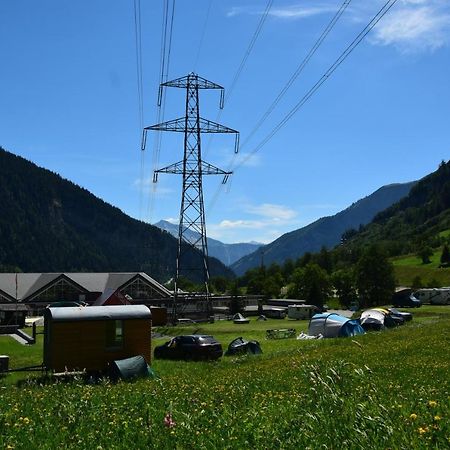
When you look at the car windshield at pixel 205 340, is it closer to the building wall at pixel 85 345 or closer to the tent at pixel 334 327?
the building wall at pixel 85 345

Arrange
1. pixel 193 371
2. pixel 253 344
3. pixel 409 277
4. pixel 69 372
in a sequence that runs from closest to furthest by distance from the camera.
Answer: pixel 69 372, pixel 193 371, pixel 253 344, pixel 409 277

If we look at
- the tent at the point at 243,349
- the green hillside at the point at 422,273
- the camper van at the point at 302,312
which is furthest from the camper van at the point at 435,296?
the tent at the point at 243,349

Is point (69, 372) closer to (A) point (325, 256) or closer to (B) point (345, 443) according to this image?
(B) point (345, 443)

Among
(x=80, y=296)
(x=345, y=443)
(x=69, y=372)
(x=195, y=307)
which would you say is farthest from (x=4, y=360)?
(x=80, y=296)

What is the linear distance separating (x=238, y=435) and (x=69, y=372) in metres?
21.4

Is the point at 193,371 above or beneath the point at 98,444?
beneath

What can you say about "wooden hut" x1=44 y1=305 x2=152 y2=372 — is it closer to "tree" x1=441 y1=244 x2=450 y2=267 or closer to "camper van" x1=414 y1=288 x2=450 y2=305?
"camper van" x1=414 y1=288 x2=450 y2=305

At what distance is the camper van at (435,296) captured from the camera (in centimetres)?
9519

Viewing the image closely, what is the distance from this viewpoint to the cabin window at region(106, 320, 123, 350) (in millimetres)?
28469

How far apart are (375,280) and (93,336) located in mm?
88907

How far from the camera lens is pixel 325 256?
649 feet

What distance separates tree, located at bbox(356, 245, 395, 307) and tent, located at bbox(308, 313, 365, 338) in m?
66.9

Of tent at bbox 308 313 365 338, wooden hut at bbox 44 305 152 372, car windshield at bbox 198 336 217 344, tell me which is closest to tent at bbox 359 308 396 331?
tent at bbox 308 313 365 338

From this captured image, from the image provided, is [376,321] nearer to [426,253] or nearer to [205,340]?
[205,340]
